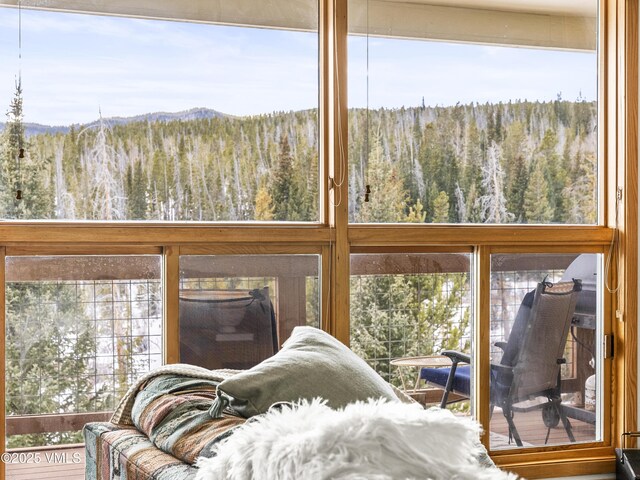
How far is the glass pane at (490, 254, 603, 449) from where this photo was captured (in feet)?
11.5

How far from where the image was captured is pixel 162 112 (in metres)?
3.06

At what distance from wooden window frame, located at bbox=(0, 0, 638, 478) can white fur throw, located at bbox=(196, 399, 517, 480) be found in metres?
1.70

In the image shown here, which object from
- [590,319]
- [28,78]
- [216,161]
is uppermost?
[28,78]

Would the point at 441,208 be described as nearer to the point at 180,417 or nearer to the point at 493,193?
the point at 493,193

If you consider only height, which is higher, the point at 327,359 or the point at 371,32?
the point at 371,32

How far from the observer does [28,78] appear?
2.90 metres

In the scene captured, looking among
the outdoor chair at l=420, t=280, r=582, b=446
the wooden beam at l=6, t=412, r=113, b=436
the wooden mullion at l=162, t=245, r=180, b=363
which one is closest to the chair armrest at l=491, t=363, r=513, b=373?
the outdoor chair at l=420, t=280, r=582, b=446

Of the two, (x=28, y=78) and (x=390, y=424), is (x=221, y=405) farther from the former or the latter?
(x=28, y=78)

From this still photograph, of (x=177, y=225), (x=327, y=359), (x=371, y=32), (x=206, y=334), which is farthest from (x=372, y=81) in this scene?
(x=327, y=359)

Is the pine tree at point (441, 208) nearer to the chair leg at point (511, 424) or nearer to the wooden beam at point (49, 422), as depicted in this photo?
the chair leg at point (511, 424)

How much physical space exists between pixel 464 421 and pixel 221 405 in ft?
1.99

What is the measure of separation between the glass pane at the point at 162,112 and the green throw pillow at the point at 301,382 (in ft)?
4.21

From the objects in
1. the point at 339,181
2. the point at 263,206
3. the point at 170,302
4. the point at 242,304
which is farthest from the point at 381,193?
the point at 170,302

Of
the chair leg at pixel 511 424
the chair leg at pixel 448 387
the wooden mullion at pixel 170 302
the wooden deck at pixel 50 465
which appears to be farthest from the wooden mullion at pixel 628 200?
the wooden deck at pixel 50 465
